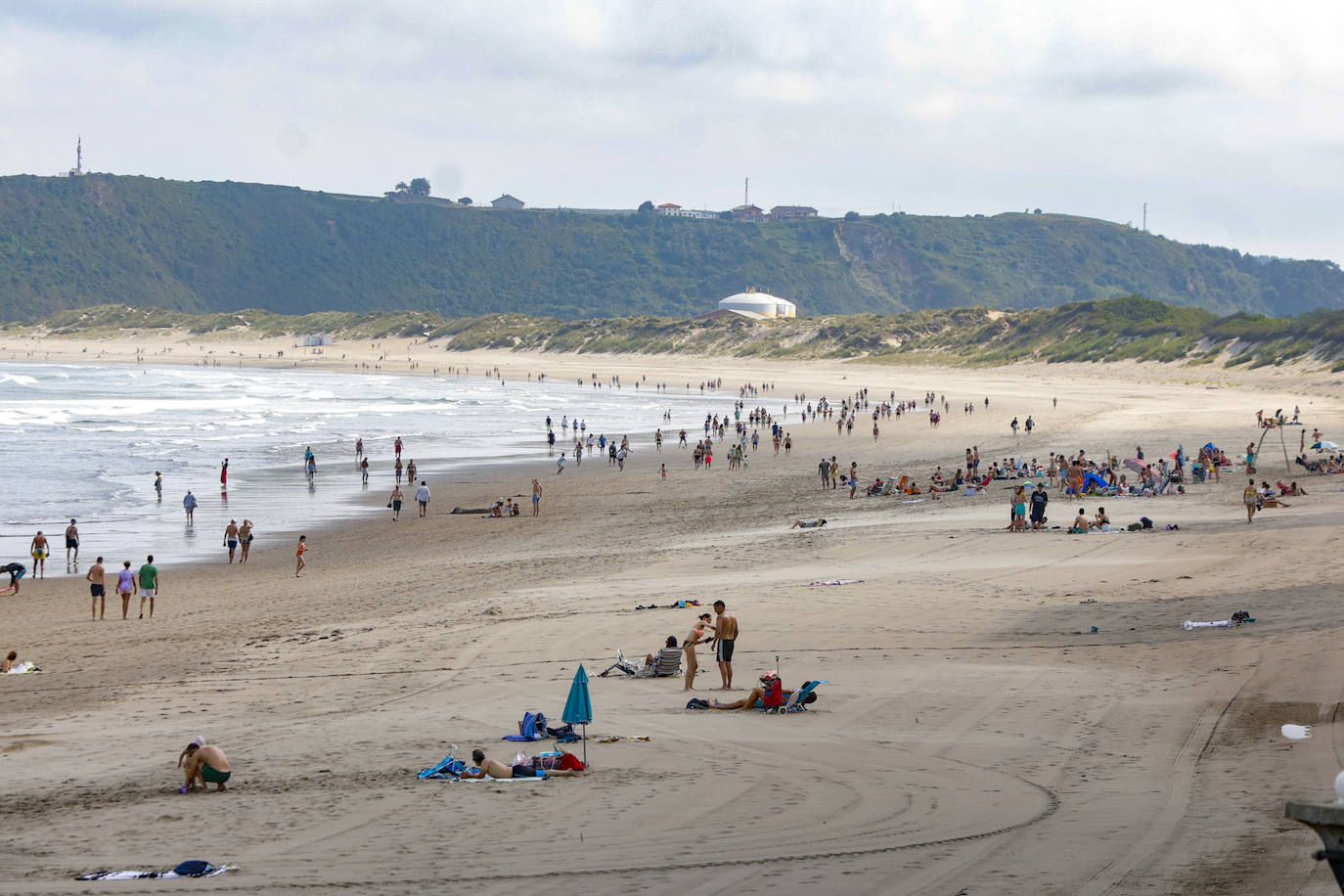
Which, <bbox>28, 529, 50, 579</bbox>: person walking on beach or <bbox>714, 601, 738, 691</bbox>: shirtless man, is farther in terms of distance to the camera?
<bbox>28, 529, 50, 579</bbox>: person walking on beach

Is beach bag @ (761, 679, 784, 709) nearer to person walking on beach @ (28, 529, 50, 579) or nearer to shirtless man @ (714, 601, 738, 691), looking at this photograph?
shirtless man @ (714, 601, 738, 691)

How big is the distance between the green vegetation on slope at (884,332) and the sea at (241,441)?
3083 cm

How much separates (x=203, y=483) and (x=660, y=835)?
29622 millimetres

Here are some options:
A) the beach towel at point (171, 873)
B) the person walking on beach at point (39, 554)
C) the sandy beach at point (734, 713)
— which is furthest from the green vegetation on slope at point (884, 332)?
the beach towel at point (171, 873)

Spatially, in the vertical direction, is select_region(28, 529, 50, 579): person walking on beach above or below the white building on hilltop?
below

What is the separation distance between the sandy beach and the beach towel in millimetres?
121

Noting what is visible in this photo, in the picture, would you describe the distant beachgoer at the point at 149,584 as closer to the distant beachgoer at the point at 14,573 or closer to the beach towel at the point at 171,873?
the distant beachgoer at the point at 14,573

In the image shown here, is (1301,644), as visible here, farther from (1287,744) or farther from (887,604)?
(887,604)

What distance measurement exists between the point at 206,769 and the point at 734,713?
13.9 feet

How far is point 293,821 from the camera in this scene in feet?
25.4

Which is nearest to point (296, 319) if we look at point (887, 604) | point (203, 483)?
point (203, 483)

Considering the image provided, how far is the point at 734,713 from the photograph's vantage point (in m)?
10.7

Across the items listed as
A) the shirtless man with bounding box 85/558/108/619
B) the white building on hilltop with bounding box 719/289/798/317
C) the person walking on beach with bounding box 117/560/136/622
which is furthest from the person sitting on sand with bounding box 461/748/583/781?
the white building on hilltop with bounding box 719/289/798/317

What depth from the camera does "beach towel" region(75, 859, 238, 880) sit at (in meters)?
6.71
